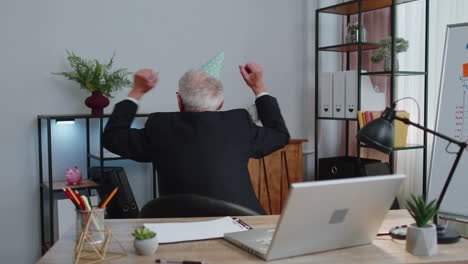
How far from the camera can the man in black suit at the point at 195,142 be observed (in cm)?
183

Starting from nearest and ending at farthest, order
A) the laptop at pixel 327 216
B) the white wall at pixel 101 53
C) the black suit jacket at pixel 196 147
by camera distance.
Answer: the laptop at pixel 327 216
the black suit jacket at pixel 196 147
the white wall at pixel 101 53

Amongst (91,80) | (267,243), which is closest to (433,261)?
(267,243)

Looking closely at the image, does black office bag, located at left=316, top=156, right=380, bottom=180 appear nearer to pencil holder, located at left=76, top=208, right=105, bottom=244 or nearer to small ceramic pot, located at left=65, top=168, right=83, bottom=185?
small ceramic pot, located at left=65, top=168, right=83, bottom=185

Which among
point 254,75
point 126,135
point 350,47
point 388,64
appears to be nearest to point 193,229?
point 126,135

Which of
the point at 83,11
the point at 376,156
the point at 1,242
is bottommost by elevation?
the point at 1,242

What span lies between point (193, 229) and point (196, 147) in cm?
41

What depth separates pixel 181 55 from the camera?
3.81 m

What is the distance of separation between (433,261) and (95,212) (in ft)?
2.85

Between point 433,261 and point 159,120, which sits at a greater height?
point 159,120

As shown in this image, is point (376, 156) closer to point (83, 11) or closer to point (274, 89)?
point (274, 89)

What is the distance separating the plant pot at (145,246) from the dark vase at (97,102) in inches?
84.7

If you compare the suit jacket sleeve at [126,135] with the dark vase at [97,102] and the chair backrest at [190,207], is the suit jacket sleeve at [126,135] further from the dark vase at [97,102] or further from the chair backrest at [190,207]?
the dark vase at [97,102]

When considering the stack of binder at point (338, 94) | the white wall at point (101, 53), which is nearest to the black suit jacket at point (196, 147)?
the white wall at point (101, 53)

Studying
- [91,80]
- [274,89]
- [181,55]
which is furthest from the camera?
[274,89]
